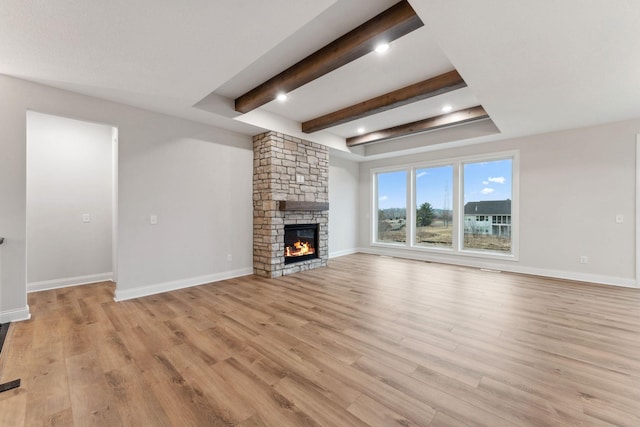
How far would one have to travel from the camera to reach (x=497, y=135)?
5012 millimetres

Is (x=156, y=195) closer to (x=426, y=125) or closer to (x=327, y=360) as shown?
(x=327, y=360)

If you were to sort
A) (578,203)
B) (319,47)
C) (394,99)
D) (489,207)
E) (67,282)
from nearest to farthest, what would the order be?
(319,47) → (394,99) → (67,282) → (578,203) → (489,207)

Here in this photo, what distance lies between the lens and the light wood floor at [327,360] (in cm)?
156

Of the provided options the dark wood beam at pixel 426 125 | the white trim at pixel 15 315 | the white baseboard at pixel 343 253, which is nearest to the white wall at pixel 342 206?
the white baseboard at pixel 343 253

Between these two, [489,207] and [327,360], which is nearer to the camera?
[327,360]

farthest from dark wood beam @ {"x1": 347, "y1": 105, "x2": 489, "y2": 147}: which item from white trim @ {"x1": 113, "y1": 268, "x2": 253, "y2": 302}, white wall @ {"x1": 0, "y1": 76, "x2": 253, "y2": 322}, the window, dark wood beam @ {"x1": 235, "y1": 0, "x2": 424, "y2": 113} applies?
white trim @ {"x1": 113, "y1": 268, "x2": 253, "y2": 302}

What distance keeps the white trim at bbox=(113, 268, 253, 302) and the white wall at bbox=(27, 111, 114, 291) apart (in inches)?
57.1

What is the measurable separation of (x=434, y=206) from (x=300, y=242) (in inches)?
135

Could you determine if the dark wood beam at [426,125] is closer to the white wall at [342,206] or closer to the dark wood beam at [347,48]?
the white wall at [342,206]

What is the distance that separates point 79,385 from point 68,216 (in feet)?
11.9

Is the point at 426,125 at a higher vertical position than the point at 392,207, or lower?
higher

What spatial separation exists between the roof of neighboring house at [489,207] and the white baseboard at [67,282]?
7.27m

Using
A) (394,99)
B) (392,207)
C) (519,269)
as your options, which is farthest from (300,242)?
(519,269)

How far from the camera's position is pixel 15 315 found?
2.83m
